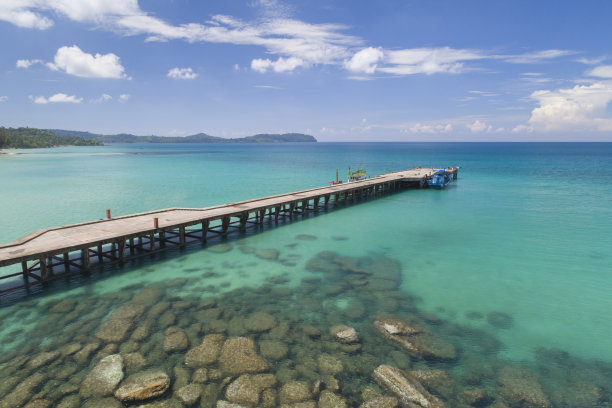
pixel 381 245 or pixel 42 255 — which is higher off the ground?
pixel 42 255

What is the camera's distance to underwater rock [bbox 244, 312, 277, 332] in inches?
407

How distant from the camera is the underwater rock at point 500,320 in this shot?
11117mm

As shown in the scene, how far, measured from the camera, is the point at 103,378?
8.01m

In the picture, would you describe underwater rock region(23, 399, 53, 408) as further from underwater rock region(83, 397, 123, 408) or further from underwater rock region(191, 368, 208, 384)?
underwater rock region(191, 368, 208, 384)

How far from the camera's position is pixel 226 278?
Result: 14234 mm

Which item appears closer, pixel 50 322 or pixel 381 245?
pixel 50 322

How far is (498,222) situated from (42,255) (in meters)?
26.4

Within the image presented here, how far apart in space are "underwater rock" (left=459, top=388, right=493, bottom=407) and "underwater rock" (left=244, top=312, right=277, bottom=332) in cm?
533

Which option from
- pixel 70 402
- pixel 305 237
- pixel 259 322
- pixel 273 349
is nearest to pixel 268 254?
pixel 305 237

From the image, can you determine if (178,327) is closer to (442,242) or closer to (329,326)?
(329,326)

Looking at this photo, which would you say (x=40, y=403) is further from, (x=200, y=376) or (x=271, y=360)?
(x=271, y=360)

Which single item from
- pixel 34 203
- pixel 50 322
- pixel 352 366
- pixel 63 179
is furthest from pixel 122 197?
pixel 352 366

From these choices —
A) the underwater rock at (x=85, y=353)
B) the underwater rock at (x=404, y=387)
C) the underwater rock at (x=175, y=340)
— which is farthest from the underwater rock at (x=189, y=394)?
the underwater rock at (x=404, y=387)

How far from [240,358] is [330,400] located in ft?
8.32
